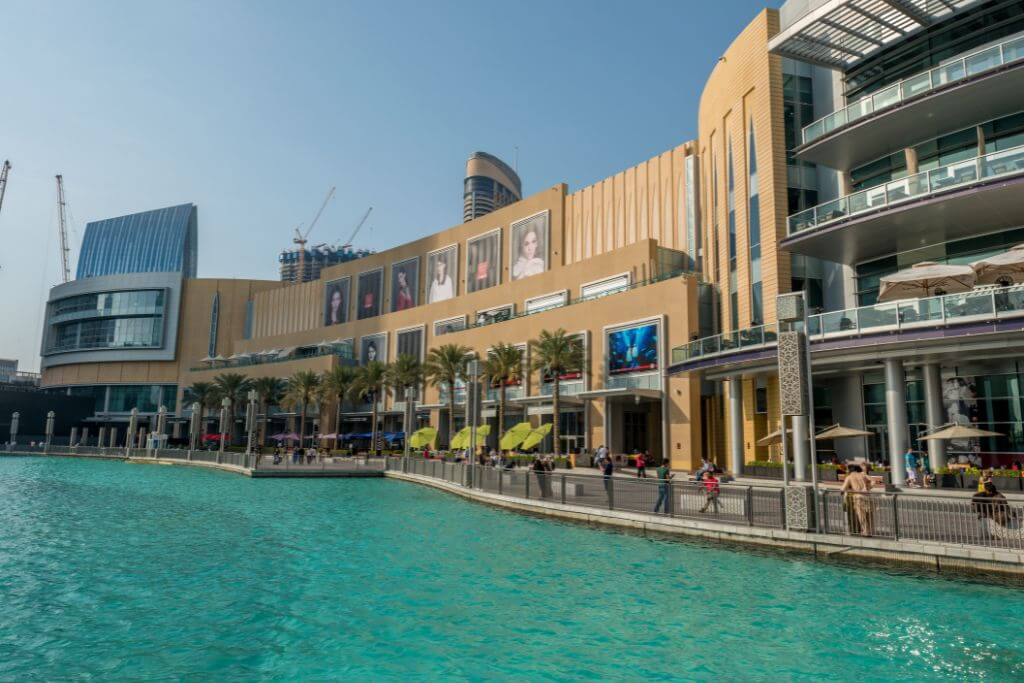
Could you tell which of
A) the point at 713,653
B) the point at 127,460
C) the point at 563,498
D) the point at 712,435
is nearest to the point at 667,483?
the point at 563,498

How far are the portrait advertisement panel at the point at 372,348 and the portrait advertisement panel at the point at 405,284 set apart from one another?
4.68 metres

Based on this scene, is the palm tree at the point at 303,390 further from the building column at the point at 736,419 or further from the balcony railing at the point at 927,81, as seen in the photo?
the balcony railing at the point at 927,81

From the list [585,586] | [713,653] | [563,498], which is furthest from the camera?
[563,498]

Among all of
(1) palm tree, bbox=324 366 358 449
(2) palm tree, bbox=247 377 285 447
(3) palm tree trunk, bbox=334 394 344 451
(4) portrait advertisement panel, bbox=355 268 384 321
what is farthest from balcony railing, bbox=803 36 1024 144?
(2) palm tree, bbox=247 377 285 447

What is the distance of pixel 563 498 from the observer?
74.0ft

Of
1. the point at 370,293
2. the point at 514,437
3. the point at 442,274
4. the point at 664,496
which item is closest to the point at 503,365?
the point at 514,437

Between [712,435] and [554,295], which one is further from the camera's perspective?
[554,295]

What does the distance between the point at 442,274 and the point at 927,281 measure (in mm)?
59806

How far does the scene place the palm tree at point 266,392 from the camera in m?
82.2

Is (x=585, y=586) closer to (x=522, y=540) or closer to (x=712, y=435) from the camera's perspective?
(x=522, y=540)

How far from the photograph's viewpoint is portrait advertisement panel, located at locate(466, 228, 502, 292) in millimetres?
73375

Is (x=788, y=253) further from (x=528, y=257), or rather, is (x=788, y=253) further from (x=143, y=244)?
(x=143, y=244)

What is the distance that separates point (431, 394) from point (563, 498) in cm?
4822

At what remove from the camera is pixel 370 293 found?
297 ft
